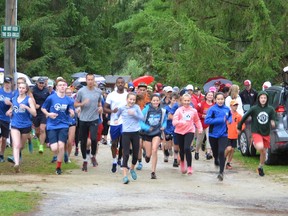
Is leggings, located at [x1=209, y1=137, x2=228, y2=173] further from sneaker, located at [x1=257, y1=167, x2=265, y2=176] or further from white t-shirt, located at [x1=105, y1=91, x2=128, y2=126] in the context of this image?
white t-shirt, located at [x1=105, y1=91, x2=128, y2=126]

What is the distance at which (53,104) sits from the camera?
14523 mm

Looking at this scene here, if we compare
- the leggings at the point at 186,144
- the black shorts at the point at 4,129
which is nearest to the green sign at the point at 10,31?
the black shorts at the point at 4,129

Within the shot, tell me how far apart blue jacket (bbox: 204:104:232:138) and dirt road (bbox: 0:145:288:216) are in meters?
0.92

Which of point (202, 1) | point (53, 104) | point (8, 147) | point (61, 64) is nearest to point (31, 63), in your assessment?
A: point (61, 64)

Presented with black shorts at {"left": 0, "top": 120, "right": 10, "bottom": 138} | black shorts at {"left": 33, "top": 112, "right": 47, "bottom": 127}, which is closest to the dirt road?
black shorts at {"left": 0, "top": 120, "right": 10, "bottom": 138}

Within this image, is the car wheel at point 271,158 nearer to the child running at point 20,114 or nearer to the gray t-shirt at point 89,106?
the gray t-shirt at point 89,106

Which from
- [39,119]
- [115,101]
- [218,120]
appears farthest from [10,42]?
[218,120]

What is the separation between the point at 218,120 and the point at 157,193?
10.8 feet

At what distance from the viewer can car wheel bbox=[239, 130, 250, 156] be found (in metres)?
19.1

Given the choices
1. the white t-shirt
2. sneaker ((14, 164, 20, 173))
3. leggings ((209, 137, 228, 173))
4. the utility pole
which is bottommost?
sneaker ((14, 164, 20, 173))

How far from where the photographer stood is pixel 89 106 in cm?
1507

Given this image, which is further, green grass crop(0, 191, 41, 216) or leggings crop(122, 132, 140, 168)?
leggings crop(122, 132, 140, 168)

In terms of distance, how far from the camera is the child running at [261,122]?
1520 cm

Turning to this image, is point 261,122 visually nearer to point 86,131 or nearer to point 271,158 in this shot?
point 271,158
